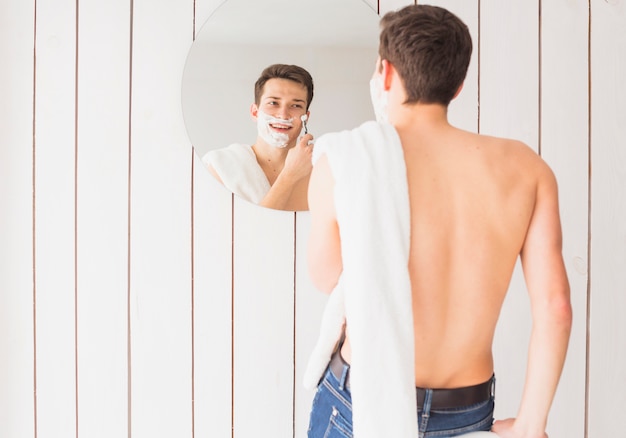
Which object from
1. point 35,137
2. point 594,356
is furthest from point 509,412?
point 35,137

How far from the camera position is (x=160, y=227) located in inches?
61.9

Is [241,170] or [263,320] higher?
[241,170]

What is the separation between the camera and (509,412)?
62.2 inches

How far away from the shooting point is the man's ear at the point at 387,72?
101 cm

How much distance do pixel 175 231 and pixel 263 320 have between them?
13.7 inches

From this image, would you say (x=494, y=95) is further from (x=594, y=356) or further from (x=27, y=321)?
(x=27, y=321)

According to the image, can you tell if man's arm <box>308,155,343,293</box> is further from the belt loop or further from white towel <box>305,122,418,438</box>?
the belt loop

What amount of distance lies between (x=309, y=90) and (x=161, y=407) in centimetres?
97

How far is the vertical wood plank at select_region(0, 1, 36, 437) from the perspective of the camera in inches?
61.6

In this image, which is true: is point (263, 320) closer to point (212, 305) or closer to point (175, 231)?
point (212, 305)

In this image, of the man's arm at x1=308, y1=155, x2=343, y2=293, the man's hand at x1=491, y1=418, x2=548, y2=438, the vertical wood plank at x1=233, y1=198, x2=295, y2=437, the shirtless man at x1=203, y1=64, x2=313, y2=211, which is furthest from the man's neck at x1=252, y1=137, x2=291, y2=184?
the man's hand at x1=491, y1=418, x2=548, y2=438

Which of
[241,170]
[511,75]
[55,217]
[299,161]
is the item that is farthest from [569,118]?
[55,217]

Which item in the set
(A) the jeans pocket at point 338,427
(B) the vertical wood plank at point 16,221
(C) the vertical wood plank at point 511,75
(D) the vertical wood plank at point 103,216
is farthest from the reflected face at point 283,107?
(A) the jeans pocket at point 338,427

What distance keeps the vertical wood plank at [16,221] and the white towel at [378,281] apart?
1.04 m
